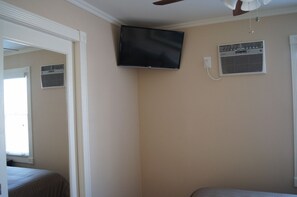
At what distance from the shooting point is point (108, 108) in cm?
248

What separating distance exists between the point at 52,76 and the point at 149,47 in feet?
3.68

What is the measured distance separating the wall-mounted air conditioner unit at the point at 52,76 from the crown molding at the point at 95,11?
56 centimetres

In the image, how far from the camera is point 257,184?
8.46ft

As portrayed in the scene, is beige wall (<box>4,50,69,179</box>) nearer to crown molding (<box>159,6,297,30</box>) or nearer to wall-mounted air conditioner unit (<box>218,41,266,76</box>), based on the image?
crown molding (<box>159,6,297,30</box>)

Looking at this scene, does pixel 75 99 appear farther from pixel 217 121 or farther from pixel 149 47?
pixel 217 121

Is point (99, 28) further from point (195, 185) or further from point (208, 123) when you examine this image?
point (195, 185)

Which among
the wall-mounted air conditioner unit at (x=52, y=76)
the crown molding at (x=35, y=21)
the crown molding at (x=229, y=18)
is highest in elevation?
the crown molding at (x=229, y=18)

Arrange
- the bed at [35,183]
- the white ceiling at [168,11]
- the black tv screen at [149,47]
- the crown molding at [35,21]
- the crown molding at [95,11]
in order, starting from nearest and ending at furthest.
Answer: the crown molding at [35,21], the bed at [35,183], the crown molding at [95,11], the white ceiling at [168,11], the black tv screen at [149,47]

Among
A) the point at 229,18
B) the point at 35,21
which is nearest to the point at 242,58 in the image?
the point at 229,18

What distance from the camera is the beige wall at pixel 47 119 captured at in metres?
1.80

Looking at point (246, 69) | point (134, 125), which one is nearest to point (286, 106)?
point (246, 69)

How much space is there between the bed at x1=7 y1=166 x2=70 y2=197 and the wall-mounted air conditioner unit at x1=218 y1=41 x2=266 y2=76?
6.44 ft

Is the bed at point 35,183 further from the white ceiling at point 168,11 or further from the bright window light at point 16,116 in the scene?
the white ceiling at point 168,11

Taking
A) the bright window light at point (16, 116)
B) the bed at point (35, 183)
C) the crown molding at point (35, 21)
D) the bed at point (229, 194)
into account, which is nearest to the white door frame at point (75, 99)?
the crown molding at point (35, 21)
